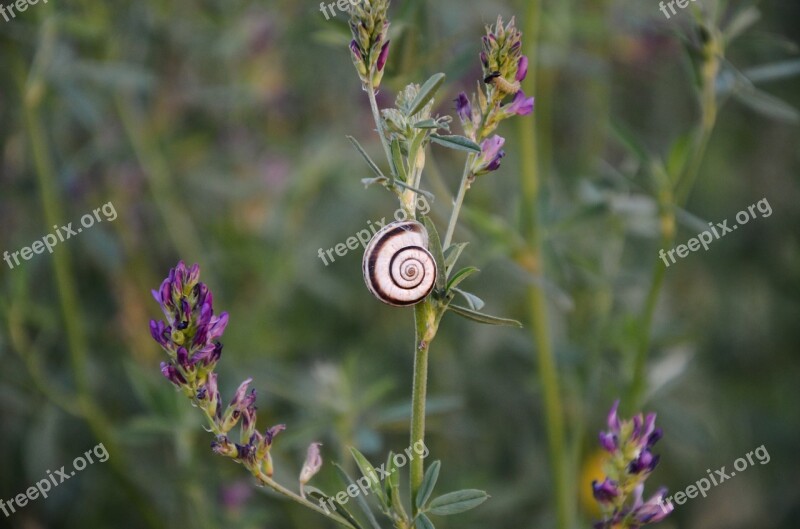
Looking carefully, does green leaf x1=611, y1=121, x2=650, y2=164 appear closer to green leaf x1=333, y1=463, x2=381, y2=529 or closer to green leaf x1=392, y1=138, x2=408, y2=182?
green leaf x1=392, y1=138, x2=408, y2=182

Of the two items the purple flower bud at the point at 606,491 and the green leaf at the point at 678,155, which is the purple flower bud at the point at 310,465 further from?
the green leaf at the point at 678,155

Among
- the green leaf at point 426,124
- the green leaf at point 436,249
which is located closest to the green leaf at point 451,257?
the green leaf at point 436,249

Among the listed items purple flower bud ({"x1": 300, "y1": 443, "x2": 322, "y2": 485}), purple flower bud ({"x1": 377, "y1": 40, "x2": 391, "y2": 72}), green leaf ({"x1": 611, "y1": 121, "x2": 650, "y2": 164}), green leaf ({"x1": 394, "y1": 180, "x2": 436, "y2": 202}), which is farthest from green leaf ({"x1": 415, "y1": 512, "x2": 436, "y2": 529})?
green leaf ({"x1": 611, "y1": 121, "x2": 650, "y2": 164})

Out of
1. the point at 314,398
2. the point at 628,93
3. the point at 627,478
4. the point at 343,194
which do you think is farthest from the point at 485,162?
the point at 628,93

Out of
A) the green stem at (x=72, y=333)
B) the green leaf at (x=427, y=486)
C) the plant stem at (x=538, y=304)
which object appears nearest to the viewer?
the green leaf at (x=427, y=486)

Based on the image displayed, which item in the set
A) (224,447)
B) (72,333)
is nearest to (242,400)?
(224,447)
